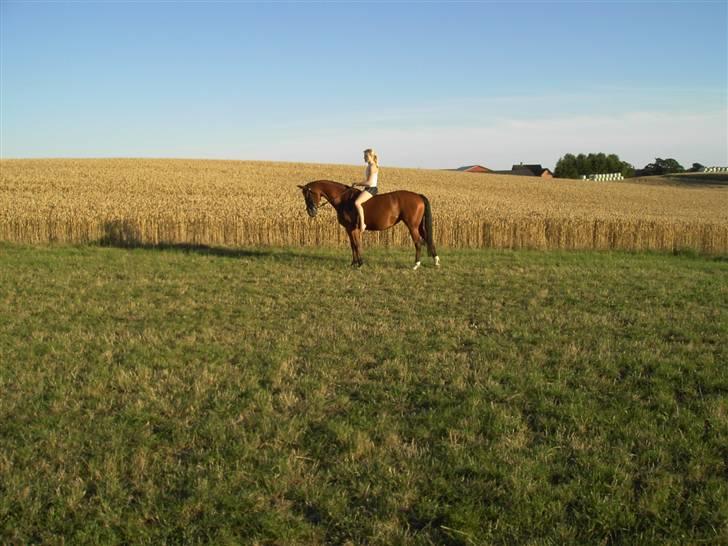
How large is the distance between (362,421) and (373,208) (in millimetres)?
9700

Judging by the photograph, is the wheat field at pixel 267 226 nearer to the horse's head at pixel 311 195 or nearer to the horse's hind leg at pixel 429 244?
the horse's hind leg at pixel 429 244

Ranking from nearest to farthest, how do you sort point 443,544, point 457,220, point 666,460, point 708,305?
point 443,544, point 666,460, point 708,305, point 457,220

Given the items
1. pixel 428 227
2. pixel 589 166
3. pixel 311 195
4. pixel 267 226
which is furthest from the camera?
pixel 589 166

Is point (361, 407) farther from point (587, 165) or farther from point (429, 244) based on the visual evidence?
point (587, 165)

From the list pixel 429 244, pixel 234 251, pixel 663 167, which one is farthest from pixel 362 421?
pixel 663 167

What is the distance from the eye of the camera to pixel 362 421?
17.2ft

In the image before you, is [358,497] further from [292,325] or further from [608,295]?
[608,295]

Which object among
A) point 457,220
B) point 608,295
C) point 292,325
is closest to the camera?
point 292,325

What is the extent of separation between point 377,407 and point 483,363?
171 cm

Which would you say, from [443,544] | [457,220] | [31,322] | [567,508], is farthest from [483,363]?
[457,220]

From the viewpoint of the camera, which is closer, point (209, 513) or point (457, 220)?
point (209, 513)

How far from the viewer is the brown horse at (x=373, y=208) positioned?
565 inches

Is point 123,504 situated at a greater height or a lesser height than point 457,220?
lesser

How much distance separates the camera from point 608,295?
1120 centimetres
